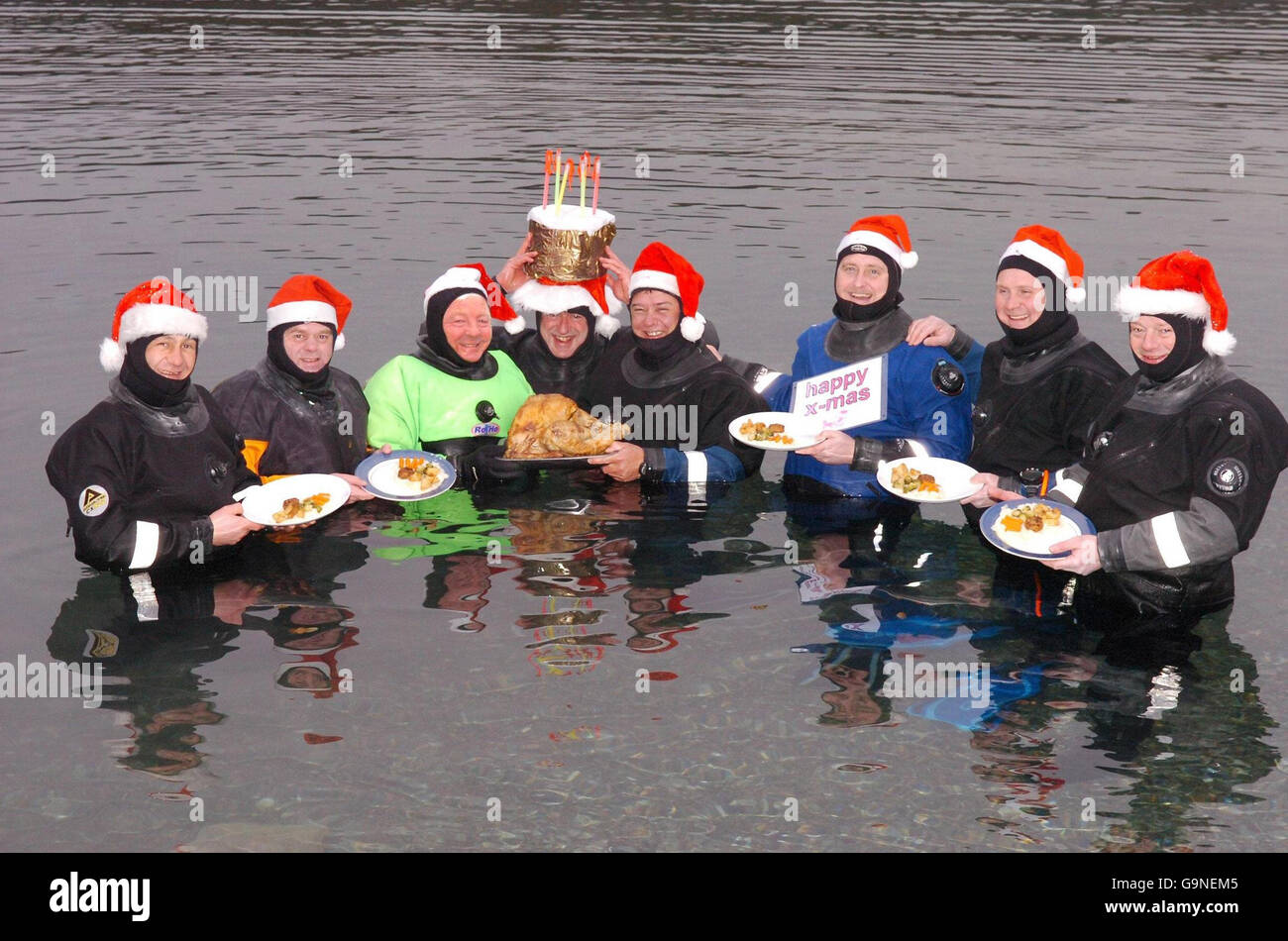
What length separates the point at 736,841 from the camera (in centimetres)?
691

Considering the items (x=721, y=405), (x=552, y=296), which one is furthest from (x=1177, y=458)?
(x=552, y=296)

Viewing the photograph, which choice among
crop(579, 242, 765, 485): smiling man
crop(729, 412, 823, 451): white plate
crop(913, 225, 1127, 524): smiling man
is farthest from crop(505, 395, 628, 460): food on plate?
crop(913, 225, 1127, 524): smiling man

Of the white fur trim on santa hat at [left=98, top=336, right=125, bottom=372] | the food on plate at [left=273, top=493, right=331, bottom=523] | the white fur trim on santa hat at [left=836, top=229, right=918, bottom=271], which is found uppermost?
the white fur trim on santa hat at [left=836, top=229, right=918, bottom=271]

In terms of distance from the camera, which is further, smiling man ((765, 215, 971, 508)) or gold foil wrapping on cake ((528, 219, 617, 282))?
gold foil wrapping on cake ((528, 219, 617, 282))

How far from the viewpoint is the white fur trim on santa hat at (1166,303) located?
26.3 ft

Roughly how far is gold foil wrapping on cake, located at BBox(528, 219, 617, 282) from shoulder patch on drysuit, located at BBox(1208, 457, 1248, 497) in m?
5.27

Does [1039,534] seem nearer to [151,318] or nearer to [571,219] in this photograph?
[571,219]

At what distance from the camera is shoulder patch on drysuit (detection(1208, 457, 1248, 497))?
7.71 meters

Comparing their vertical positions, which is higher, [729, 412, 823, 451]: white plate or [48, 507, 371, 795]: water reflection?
[729, 412, 823, 451]: white plate

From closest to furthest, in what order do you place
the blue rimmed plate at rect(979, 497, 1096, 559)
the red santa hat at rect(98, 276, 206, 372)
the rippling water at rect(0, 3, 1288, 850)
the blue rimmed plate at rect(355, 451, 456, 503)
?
the rippling water at rect(0, 3, 1288, 850), the blue rimmed plate at rect(979, 497, 1096, 559), the red santa hat at rect(98, 276, 206, 372), the blue rimmed plate at rect(355, 451, 456, 503)

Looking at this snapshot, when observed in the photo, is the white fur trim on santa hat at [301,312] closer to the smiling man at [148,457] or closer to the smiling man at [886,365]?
the smiling man at [148,457]

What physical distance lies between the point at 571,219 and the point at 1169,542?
5481mm

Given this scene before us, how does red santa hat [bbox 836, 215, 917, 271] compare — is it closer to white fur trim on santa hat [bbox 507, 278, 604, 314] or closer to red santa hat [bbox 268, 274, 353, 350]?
white fur trim on santa hat [bbox 507, 278, 604, 314]
